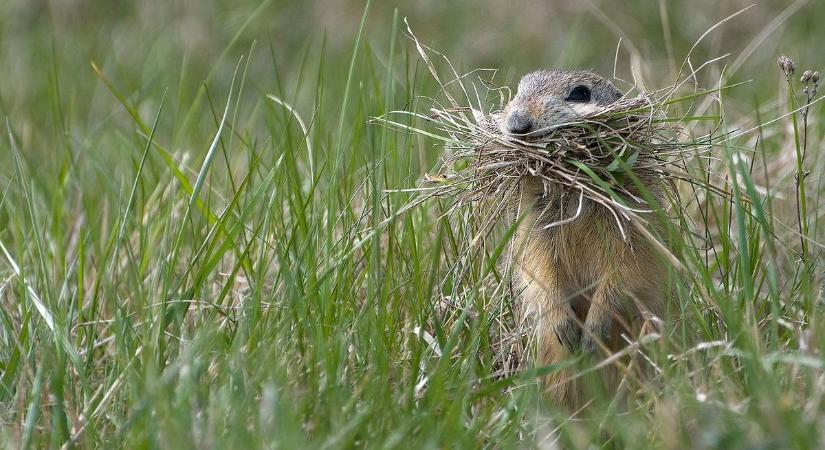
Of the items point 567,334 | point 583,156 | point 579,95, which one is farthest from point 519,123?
point 567,334

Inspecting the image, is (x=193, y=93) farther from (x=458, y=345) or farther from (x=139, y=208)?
(x=458, y=345)

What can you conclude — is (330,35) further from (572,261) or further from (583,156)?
(583,156)

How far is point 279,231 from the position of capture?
4.18m

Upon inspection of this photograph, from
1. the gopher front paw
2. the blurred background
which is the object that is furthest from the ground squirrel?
the blurred background

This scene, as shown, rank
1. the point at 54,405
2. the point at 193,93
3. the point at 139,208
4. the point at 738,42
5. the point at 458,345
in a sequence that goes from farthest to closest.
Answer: the point at 738,42
the point at 193,93
the point at 139,208
the point at 458,345
the point at 54,405

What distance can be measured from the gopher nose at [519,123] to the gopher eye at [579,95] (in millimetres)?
355

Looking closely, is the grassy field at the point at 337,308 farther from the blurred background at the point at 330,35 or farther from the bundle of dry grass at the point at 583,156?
the blurred background at the point at 330,35

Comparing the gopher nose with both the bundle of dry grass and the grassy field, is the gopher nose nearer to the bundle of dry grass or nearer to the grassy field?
the bundle of dry grass

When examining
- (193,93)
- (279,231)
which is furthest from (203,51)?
(279,231)

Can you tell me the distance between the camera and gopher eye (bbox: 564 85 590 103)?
13.8 ft

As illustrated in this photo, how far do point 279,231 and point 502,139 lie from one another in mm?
879

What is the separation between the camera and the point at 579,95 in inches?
167

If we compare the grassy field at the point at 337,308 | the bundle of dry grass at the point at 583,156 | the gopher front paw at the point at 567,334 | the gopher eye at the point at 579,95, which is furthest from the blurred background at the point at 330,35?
the gopher front paw at the point at 567,334

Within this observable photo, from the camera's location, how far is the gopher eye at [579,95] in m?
4.21
